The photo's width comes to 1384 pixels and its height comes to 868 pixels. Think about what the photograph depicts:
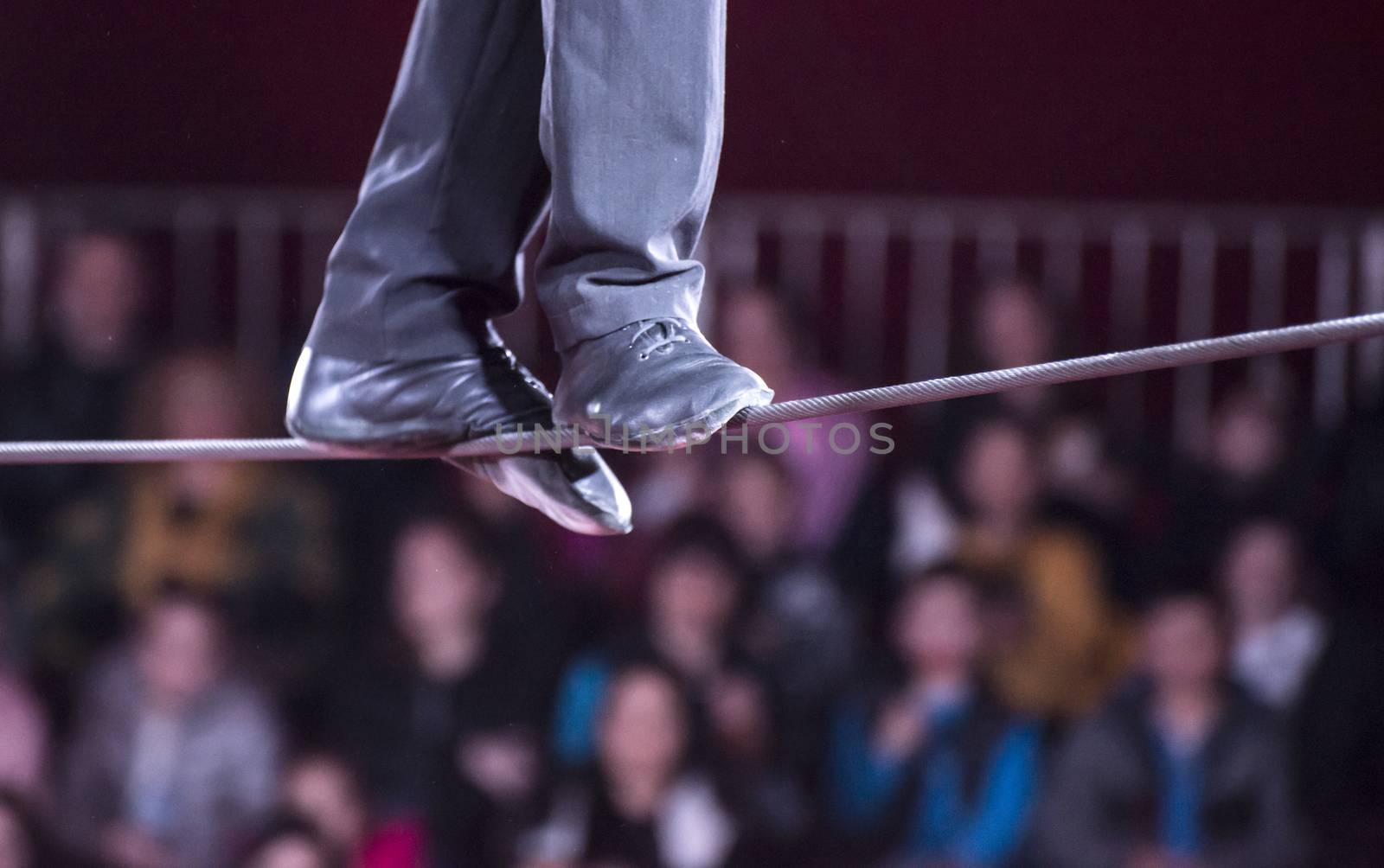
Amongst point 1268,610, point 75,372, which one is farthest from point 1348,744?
point 75,372

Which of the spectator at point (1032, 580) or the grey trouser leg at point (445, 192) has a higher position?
the grey trouser leg at point (445, 192)

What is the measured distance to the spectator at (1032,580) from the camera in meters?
2.15

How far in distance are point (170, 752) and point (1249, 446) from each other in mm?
1400

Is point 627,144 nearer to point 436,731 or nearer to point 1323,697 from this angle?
point 436,731

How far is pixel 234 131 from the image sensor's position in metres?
3.06

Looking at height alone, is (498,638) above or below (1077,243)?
below

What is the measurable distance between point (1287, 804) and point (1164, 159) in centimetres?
132

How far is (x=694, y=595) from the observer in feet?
7.16

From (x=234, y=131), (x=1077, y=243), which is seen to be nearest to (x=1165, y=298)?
(x=1077, y=243)

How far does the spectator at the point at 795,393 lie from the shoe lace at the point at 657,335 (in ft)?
4.55

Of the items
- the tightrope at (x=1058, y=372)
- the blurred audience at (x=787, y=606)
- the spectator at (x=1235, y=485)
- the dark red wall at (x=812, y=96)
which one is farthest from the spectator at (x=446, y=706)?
the tightrope at (x=1058, y=372)

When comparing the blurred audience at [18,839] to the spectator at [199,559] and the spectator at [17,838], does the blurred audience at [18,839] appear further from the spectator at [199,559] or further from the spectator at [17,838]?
the spectator at [199,559]

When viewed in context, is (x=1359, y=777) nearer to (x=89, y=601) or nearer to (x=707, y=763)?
(x=707, y=763)

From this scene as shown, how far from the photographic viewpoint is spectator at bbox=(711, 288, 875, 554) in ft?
7.48
